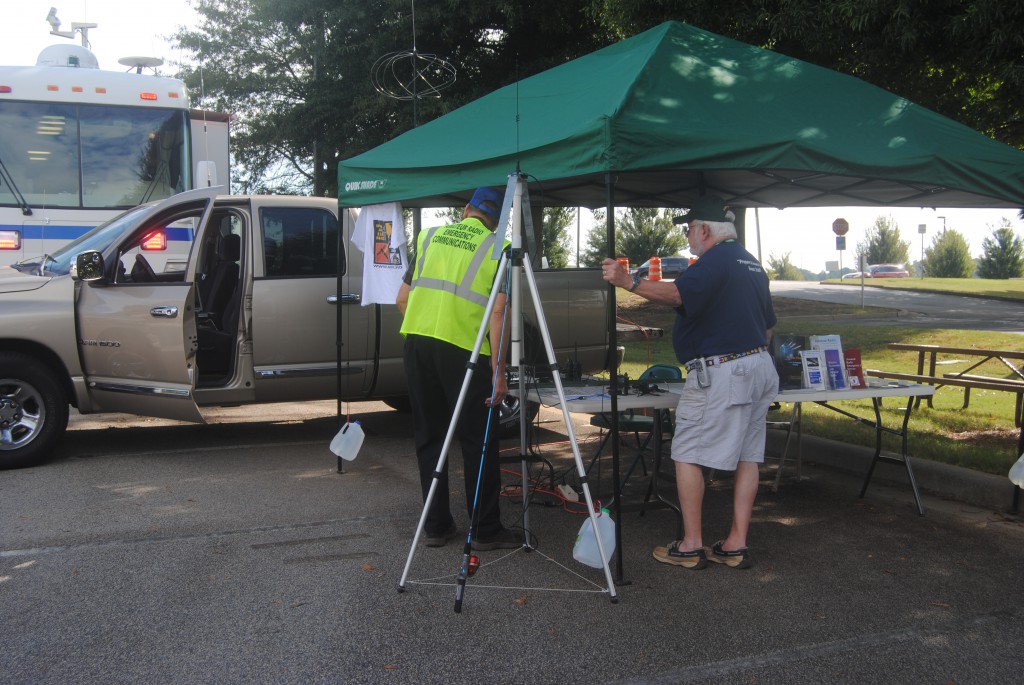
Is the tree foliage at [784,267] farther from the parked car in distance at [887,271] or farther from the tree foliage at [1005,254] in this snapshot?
the tree foliage at [1005,254]

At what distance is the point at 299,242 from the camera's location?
8.45 meters

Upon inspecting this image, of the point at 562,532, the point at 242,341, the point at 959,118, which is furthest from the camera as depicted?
the point at 959,118

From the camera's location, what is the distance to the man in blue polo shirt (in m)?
5.05

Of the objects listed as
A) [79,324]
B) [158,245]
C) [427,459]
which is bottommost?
[427,459]

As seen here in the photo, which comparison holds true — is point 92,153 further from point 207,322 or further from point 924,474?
point 924,474

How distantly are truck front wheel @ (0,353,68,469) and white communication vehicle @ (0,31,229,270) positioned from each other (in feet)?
8.09

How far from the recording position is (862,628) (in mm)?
4336

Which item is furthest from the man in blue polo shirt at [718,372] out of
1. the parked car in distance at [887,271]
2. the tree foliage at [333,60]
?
the parked car in distance at [887,271]

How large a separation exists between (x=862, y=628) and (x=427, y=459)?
242cm

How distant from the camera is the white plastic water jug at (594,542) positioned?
4.56m

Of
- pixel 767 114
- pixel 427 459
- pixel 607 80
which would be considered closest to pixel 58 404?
pixel 427 459

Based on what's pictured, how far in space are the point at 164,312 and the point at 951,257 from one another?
58.4 metres

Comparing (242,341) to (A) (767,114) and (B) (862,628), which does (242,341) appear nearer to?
(A) (767,114)

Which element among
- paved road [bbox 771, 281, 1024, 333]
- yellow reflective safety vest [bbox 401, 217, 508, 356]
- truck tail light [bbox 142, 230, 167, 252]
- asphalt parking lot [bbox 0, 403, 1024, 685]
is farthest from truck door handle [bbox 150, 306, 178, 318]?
paved road [bbox 771, 281, 1024, 333]
